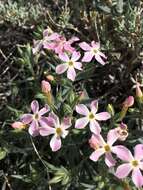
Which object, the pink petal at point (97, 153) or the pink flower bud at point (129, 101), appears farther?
the pink flower bud at point (129, 101)

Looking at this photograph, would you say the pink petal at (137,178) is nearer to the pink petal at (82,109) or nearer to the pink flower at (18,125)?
the pink petal at (82,109)

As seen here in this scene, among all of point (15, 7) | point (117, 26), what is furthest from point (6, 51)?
point (117, 26)

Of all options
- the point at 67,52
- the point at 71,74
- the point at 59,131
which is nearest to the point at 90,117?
the point at 59,131

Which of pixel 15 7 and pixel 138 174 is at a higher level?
pixel 15 7

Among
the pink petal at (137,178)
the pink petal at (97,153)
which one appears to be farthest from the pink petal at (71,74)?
the pink petal at (137,178)

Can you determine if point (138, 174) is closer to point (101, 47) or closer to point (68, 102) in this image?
point (68, 102)

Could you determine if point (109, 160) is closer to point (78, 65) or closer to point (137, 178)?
point (137, 178)

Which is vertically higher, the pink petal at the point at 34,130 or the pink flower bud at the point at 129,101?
the pink flower bud at the point at 129,101
